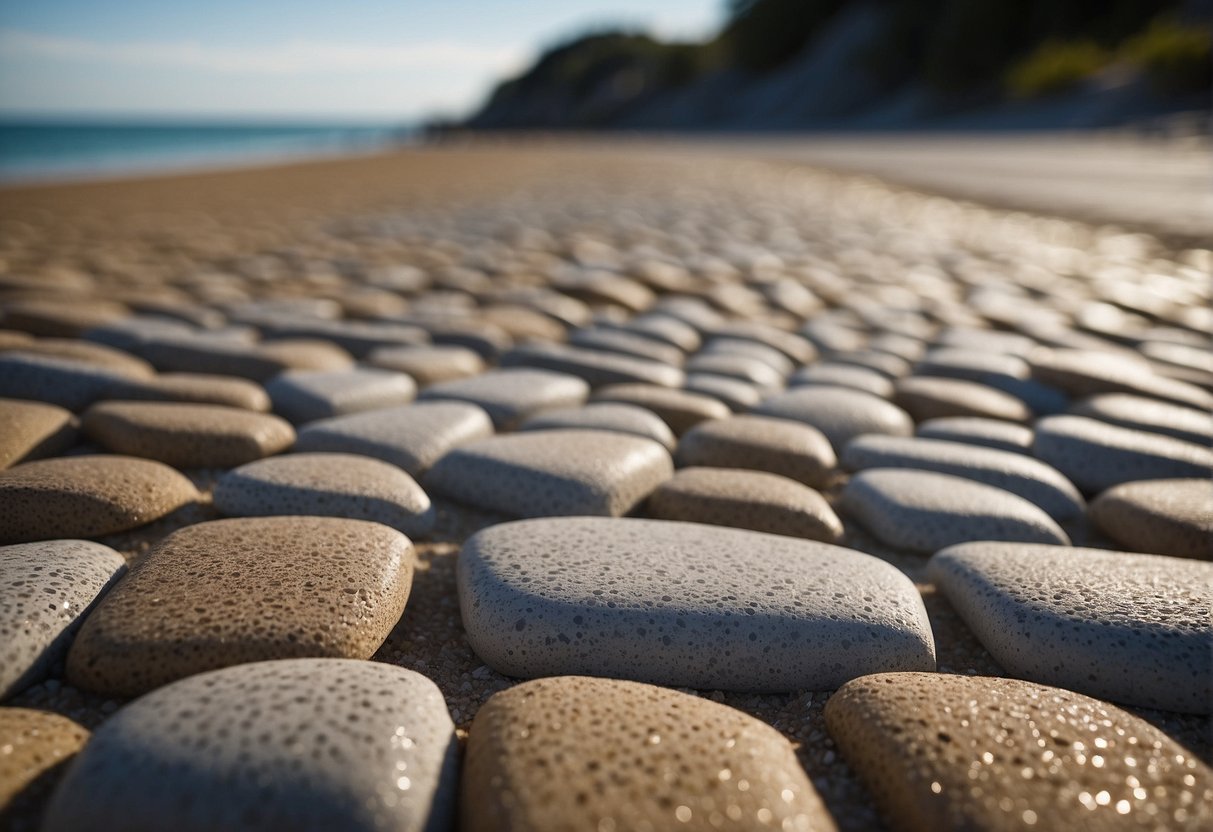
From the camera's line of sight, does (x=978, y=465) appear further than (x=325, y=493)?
Yes

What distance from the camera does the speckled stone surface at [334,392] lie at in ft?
5.57

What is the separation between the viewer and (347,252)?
3.91 m

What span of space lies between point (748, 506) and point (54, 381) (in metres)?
1.45

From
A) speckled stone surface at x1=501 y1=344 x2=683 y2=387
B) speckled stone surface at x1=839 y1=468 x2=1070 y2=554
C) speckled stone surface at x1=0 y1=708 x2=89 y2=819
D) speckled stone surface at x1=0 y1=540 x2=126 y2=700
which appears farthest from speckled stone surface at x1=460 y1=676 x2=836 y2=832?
speckled stone surface at x1=501 y1=344 x2=683 y2=387

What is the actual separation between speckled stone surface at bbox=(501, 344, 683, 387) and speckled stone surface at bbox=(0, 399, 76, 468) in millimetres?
1005

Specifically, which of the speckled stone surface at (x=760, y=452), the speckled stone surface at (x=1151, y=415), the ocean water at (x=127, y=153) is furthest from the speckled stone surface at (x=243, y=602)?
the ocean water at (x=127, y=153)

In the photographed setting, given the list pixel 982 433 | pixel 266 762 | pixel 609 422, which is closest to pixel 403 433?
pixel 609 422

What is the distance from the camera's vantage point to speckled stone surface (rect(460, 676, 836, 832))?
653 millimetres

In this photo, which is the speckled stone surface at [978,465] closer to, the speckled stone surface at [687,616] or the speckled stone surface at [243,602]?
the speckled stone surface at [687,616]

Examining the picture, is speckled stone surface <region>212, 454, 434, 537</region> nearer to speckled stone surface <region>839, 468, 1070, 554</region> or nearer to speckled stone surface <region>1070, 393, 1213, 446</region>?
speckled stone surface <region>839, 468, 1070, 554</region>

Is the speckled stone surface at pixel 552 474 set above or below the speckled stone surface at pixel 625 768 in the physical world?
below

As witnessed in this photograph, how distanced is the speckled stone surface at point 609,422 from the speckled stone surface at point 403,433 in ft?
0.38

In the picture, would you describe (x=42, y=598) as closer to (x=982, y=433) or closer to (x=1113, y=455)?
(x=982, y=433)

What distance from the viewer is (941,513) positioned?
4.36ft
